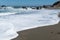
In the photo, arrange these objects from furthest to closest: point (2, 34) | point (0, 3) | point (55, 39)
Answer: point (0, 3) → point (2, 34) → point (55, 39)

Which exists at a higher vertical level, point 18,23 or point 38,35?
point 38,35

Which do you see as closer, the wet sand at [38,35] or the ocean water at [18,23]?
the wet sand at [38,35]

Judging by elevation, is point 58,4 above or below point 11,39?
below

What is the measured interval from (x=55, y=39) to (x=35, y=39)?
0.71 m

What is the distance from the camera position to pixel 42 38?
6926 millimetres

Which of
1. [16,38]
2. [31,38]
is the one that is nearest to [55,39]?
[31,38]

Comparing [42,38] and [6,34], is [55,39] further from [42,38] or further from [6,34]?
[6,34]

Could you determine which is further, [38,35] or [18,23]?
[18,23]

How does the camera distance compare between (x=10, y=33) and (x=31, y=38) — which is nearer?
(x=31, y=38)

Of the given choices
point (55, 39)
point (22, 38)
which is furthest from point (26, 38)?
point (55, 39)

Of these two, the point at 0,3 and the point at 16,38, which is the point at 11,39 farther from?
the point at 0,3

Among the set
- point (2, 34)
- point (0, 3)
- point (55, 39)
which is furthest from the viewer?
point (0, 3)

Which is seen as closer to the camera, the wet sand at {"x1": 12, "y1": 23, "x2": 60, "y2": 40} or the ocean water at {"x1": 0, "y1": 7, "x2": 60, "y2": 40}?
the wet sand at {"x1": 12, "y1": 23, "x2": 60, "y2": 40}

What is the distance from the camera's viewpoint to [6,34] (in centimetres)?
735
